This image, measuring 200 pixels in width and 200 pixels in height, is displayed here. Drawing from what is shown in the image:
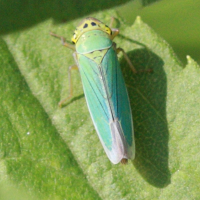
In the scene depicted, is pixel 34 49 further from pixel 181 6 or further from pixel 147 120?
pixel 181 6

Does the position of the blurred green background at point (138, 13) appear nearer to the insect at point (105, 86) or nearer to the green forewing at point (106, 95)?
the insect at point (105, 86)

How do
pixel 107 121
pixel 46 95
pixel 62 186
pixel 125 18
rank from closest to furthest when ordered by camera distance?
pixel 62 186, pixel 107 121, pixel 46 95, pixel 125 18

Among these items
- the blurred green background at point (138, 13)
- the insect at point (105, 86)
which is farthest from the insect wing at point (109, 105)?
the blurred green background at point (138, 13)

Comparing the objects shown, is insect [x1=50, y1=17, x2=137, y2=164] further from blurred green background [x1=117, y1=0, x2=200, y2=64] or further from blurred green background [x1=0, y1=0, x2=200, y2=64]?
blurred green background [x1=117, y1=0, x2=200, y2=64]

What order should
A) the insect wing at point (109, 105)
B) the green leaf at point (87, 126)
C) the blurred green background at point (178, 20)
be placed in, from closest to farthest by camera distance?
the green leaf at point (87, 126) → the insect wing at point (109, 105) → the blurred green background at point (178, 20)

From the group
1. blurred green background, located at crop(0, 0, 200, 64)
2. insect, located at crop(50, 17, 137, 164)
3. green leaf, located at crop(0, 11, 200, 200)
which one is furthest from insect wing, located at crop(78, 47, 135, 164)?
blurred green background, located at crop(0, 0, 200, 64)

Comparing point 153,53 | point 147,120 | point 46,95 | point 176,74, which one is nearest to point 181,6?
point 153,53

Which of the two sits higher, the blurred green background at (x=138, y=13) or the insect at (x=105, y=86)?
the blurred green background at (x=138, y=13)
